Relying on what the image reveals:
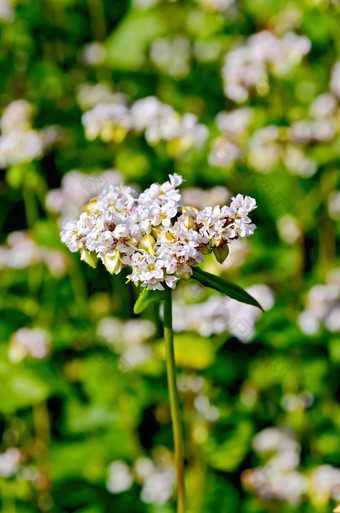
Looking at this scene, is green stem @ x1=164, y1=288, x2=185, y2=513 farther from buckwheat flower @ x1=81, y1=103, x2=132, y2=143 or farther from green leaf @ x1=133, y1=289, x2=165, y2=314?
buckwheat flower @ x1=81, y1=103, x2=132, y2=143

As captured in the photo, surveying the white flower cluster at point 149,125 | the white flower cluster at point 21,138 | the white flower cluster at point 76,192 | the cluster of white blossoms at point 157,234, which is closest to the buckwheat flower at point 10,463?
the white flower cluster at point 76,192

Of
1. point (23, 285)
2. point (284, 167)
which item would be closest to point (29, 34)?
point (23, 285)

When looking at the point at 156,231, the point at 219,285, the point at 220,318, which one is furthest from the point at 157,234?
Result: the point at 220,318

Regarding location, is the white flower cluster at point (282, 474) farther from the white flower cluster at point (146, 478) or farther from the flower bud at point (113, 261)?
the flower bud at point (113, 261)

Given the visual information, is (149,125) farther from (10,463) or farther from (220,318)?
(10,463)

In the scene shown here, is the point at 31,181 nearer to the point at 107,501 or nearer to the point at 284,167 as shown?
the point at 284,167
